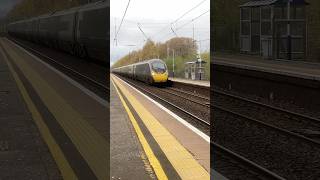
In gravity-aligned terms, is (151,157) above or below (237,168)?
above

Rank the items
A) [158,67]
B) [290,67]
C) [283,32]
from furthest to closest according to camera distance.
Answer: [158,67]
[283,32]
[290,67]

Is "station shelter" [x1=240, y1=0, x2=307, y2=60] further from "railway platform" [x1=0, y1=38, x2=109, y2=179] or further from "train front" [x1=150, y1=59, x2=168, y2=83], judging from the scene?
"railway platform" [x1=0, y1=38, x2=109, y2=179]

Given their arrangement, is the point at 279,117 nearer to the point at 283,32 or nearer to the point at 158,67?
the point at 283,32

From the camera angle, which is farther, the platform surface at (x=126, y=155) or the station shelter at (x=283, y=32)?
the station shelter at (x=283, y=32)

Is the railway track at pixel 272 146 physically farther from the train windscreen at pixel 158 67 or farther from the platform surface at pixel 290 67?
the train windscreen at pixel 158 67

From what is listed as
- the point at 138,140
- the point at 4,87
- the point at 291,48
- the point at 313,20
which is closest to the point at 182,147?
the point at 138,140

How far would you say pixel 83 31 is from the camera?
2242 centimetres

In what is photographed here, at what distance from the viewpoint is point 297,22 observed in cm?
2538

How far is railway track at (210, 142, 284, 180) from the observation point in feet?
21.8

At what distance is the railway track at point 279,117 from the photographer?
11.1 metres

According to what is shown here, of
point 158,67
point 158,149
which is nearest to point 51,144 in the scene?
point 158,149

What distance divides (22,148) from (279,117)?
323 inches

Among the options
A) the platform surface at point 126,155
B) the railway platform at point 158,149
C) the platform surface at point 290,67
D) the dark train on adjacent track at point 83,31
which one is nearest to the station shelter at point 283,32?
the platform surface at point 290,67

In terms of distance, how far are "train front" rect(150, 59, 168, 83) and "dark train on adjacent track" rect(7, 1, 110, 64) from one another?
19.6 ft
